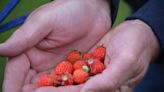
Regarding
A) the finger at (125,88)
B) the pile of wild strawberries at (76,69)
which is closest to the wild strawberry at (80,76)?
the pile of wild strawberries at (76,69)

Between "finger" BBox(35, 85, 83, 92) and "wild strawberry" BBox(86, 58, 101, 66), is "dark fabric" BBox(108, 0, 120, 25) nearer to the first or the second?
"wild strawberry" BBox(86, 58, 101, 66)

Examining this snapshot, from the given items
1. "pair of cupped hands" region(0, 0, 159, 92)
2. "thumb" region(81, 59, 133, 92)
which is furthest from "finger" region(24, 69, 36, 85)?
"thumb" region(81, 59, 133, 92)

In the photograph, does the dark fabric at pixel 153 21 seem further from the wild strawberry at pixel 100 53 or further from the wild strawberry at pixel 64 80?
the wild strawberry at pixel 64 80

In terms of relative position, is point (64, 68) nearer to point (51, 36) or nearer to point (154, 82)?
point (51, 36)

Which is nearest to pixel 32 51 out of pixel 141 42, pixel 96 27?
pixel 96 27

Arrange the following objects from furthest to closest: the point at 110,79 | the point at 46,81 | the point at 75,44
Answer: the point at 75,44 < the point at 46,81 < the point at 110,79

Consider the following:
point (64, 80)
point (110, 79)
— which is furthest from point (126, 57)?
point (64, 80)
